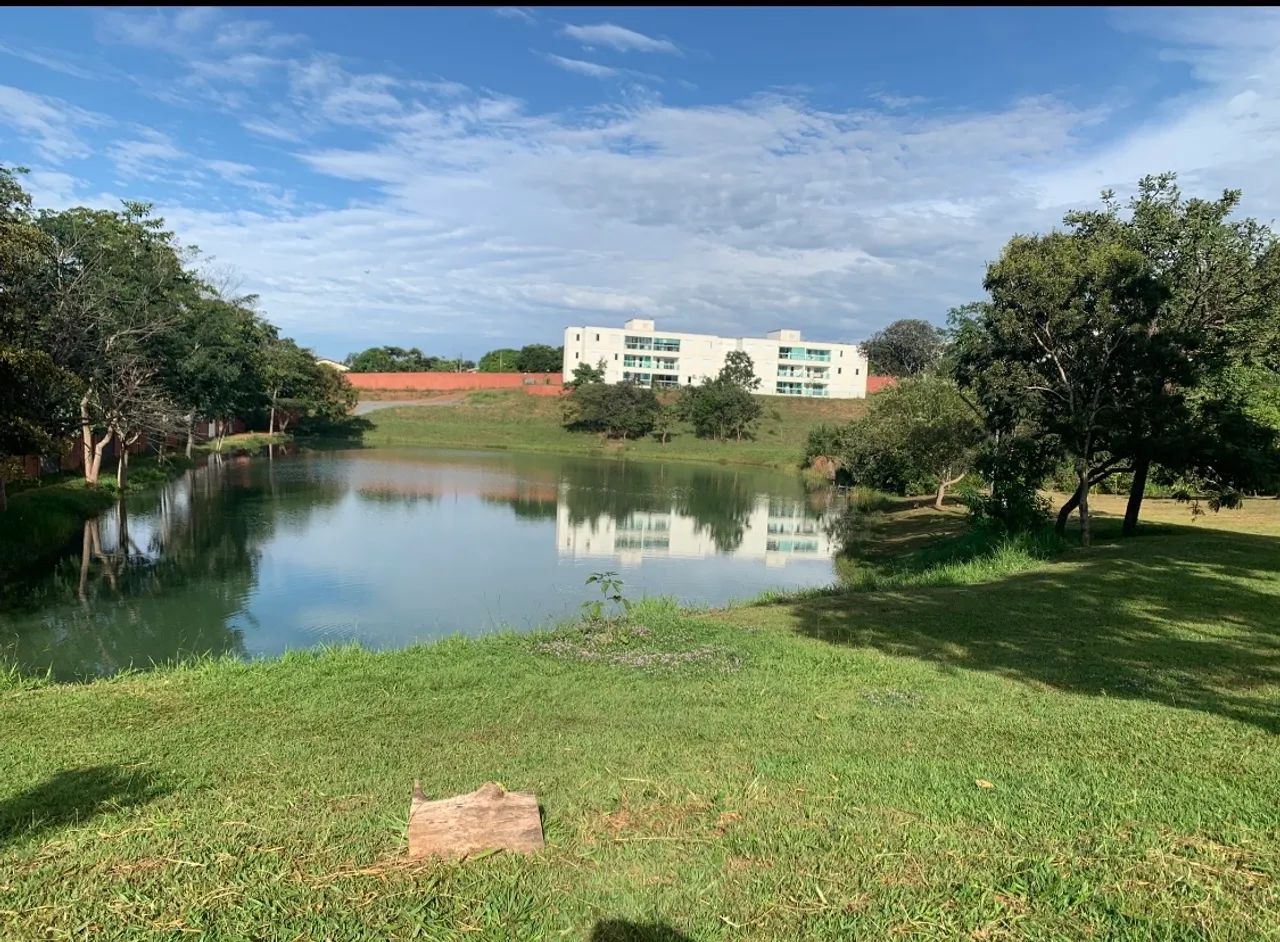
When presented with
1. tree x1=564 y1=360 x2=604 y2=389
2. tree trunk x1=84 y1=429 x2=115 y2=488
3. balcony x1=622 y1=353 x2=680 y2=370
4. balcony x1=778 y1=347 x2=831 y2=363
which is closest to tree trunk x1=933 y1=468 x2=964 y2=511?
tree trunk x1=84 y1=429 x2=115 y2=488

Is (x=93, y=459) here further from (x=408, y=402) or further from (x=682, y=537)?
(x=408, y=402)

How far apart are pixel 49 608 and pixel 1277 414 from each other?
2875cm

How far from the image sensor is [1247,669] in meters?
6.46

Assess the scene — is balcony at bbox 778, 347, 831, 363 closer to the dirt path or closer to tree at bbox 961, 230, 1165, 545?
the dirt path

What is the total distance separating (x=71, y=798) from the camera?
4.12 m

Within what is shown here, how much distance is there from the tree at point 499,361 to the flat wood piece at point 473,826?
97397 mm

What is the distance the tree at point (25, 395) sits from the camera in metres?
11.7

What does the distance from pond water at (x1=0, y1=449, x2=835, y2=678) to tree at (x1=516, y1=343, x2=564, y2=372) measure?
5657 centimetres

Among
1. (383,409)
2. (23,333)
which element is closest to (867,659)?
(23,333)

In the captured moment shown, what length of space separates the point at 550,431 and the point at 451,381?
18.8 m

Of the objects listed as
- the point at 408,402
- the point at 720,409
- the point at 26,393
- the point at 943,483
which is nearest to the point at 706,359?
the point at 720,409

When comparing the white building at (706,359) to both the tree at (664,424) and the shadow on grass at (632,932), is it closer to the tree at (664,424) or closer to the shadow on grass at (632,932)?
the tree at (664,424)

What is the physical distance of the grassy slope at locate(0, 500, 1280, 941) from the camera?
10.0 feet

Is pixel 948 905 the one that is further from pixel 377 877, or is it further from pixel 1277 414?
pixel 1277 414
